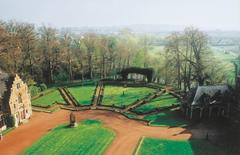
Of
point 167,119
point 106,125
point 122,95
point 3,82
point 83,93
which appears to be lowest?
point 106,125

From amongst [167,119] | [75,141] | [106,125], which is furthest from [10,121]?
[167,119]

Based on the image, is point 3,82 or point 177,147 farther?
point 3,82

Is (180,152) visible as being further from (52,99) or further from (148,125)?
(52,99)

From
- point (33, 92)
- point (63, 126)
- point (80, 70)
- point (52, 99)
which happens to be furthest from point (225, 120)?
point (80, 70)

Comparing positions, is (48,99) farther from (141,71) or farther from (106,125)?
(141,71)

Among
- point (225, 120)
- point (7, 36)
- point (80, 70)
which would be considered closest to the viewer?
point (225, 120)

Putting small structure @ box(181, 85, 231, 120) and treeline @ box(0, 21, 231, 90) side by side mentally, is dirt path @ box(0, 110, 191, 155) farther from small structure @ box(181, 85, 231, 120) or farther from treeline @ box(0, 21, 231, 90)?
treeline @ box(0, 21, 231, 90)

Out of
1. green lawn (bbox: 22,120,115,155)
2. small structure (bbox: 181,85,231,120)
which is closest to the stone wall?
green lawn (bbox: 22,120,115,155)
